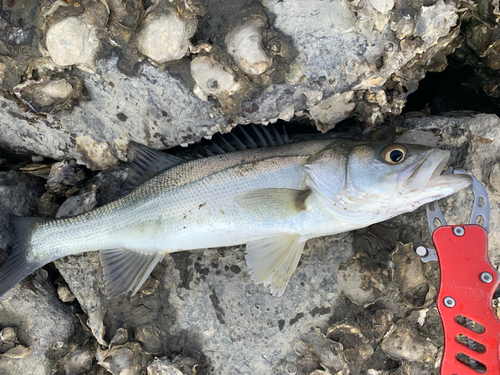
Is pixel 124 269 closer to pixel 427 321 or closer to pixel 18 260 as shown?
pixel 18 260

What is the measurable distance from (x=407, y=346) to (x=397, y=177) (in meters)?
1.15

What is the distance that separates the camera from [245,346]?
98.1 inches

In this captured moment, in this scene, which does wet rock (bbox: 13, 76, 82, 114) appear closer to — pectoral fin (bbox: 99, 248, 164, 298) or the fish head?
pectoral fin (bbox: 99, 248, 164, 298)

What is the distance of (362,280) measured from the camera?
2.37 meters

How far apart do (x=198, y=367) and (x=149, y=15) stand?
241 cm

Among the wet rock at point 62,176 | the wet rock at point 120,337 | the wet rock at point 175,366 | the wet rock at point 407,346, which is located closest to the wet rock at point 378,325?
the wet rock at point 407,346

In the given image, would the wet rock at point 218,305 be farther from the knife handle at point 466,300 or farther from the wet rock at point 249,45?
the wet rock at point 249,45

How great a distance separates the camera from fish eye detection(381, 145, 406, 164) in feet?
6.96

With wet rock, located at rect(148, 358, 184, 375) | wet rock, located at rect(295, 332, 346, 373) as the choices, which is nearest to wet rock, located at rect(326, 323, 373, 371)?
wet rock, located at rect(295, 332, 346, 373)

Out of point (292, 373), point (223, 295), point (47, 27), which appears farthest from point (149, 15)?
point (292, 373)

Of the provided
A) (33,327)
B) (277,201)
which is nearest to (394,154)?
(277,201)

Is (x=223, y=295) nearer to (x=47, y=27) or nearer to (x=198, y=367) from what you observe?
(x=198, y=367)

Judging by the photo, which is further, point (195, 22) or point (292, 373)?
point (292, 373)

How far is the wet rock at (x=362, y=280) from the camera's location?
2.36 meters
